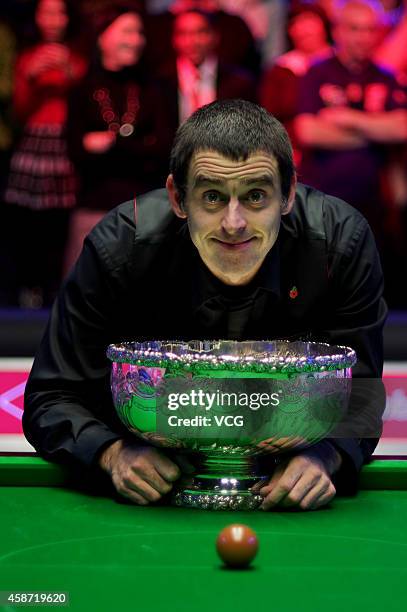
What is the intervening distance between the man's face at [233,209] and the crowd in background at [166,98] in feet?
11.4

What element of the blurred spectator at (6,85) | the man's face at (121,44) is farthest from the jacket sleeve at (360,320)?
the blurred spectator at (6,85)

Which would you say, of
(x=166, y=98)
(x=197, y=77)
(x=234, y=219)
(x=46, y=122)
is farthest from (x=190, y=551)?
(x=46, y=122)

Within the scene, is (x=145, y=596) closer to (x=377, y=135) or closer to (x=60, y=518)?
(x=60, y=518)

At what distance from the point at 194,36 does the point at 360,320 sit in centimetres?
391

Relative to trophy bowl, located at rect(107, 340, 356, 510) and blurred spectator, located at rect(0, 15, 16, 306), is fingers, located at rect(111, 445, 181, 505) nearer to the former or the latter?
trophy bowl, located at rect(107, 340, 356, 510)

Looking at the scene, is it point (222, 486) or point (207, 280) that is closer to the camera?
point (222, 486)

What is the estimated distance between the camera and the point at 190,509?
1893 mm

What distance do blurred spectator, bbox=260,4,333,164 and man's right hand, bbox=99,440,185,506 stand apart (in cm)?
418

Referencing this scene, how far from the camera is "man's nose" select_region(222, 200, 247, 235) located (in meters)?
2.00

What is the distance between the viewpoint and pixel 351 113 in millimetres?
6082

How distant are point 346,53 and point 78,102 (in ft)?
4.97

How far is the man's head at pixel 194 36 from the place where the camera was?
5.82m

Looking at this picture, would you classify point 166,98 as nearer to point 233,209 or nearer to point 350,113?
point 350,113

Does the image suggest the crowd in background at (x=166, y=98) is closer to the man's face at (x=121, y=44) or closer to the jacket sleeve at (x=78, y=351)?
the man's face at (x=121, y=44)
